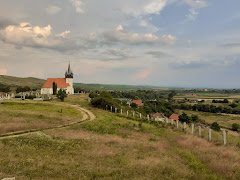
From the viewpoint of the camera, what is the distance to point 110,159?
25656 mm

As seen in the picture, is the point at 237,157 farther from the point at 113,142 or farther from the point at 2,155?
the point at 2,155

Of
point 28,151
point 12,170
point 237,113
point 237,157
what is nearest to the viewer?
point 12,170

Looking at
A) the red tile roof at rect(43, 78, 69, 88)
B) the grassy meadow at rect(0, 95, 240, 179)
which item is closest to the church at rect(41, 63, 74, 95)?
the red tile roof at rect(43, 78, 69, 88)

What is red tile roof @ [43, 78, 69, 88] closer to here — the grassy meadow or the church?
the church

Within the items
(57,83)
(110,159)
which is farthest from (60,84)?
(110,159)

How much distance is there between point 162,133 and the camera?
151 ft

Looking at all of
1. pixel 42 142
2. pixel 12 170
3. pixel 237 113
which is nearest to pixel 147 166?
pixel 12 170

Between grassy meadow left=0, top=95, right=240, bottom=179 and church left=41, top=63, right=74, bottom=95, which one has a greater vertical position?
church left=41, top=63, right=74, bottom=95

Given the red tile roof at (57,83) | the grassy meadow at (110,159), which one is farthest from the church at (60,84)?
the grassy meadow at (110,159)

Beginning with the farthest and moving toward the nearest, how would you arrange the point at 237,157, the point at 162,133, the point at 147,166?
1. the point at 162,133
2. the point at 237,157
3. the point at 147,166

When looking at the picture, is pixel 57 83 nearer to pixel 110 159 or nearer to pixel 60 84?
pixel 60 84

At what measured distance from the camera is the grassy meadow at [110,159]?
830 inches

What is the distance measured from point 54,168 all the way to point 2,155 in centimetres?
594

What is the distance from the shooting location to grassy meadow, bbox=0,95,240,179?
21078 mm
